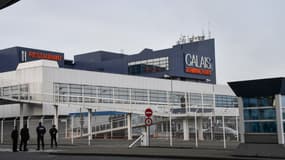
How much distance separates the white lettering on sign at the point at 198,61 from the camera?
276 ft

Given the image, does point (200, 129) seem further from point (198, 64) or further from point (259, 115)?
point (198, 64)

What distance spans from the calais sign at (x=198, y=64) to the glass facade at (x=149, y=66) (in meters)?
4.18

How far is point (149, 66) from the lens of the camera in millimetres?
86062

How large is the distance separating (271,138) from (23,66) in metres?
45.3

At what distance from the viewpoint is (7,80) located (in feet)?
189

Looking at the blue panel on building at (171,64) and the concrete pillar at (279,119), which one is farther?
the blue panel on building at (171,64)

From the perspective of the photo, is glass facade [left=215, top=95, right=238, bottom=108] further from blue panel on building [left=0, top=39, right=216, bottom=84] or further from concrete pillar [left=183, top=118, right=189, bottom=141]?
concrete pillar [left=183, top=118, right=189, bottom=141]

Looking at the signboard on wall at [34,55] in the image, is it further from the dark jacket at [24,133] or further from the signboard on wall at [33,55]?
the dark jacket at [24,133]

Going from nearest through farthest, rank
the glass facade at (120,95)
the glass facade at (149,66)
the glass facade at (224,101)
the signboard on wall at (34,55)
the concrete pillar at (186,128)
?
the concrete pillar at (186,128) → the glass facade at (120,95) → the signboard on wall at (34,55) → the glass facade at (224,101) → the glass facade at (149,66)

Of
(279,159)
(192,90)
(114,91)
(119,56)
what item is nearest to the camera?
(279,159)

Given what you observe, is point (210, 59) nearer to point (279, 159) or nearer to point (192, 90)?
point (192, 90)

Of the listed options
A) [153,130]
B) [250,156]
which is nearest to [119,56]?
[153,130]

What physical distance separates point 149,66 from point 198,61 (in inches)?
391

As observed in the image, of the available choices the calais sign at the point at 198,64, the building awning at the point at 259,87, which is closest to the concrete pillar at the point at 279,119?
the building awning at the point at 259,87
